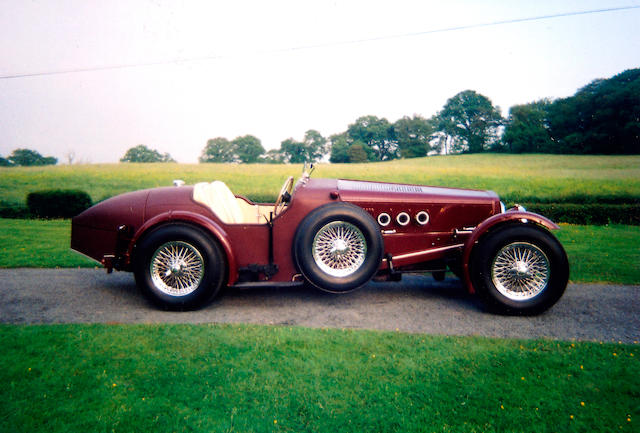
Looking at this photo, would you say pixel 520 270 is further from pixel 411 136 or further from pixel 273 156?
pixel 411 136

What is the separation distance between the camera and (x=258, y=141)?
46031mm

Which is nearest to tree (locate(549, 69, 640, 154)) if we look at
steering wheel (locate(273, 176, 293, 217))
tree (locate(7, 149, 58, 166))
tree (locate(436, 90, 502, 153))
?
tree (locate(436, 90, 502, 153))

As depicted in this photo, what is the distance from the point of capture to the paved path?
4371 mm

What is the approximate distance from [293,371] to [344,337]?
0.83 m

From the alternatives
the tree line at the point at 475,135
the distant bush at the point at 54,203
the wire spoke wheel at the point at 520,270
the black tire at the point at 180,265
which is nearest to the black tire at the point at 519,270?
the wire spoke wheel at the point at 520,270

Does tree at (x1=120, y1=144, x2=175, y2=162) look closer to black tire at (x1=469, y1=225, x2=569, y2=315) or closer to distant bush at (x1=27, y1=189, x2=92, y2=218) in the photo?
distant bush at (x1=27, y1=189, x2=92, y2=218)

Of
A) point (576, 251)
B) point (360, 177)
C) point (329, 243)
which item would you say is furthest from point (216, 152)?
point (329, 243)

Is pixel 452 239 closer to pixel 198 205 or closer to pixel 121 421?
pixel 198 205

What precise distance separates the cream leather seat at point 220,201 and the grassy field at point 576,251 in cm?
373

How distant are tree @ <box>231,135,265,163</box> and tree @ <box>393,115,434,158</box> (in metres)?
16.3

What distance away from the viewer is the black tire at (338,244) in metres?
4.80

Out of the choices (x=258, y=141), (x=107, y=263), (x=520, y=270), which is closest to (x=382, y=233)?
(x=520, y=270)

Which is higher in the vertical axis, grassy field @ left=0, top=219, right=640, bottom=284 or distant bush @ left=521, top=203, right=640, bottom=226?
distant bush @ left=521, top=203, right=640, bottom=226

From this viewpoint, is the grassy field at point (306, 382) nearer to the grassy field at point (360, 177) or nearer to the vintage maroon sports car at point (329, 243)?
the vintage maroon sports car at point (329, 243)
